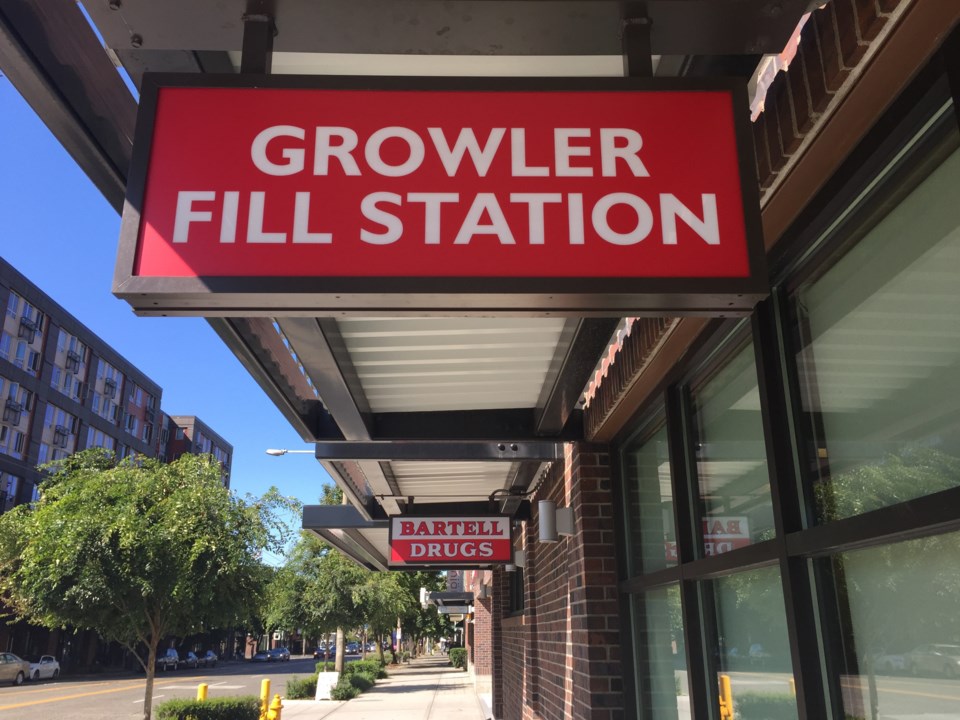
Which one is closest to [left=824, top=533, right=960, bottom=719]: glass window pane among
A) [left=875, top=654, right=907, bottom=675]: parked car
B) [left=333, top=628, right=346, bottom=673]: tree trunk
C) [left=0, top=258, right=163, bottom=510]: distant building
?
[left=875, top=654, right=907, bottom=675]: parked car

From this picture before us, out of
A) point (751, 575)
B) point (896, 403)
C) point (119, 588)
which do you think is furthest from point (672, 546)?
point (119, 588)

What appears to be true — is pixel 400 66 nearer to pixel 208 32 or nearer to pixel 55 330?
pixel 208 32

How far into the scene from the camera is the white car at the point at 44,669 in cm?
3600

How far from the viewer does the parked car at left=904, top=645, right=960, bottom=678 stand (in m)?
2.02

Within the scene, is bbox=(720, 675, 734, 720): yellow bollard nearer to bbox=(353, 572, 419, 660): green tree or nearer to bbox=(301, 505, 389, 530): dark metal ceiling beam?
bbox=(301, 505, 389, 530): dark metal ceiling beam

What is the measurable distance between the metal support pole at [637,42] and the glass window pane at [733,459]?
5.08 ft

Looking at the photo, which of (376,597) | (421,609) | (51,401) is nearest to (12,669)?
(376,597)

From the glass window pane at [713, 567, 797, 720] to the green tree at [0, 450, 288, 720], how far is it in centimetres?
1225

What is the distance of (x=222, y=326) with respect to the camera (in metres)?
3.35

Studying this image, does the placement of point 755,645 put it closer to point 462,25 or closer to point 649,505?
point 649,505

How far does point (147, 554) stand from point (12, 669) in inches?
996

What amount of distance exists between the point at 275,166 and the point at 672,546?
3200 millimetres

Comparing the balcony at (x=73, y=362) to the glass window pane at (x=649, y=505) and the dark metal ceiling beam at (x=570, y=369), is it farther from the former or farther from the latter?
the glass window pane at (x=649, y=505)

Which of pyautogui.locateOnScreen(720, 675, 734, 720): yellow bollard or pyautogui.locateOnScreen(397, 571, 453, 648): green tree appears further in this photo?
pyautogui.locateOnScreen(397, 571, 453, 648): green tree
